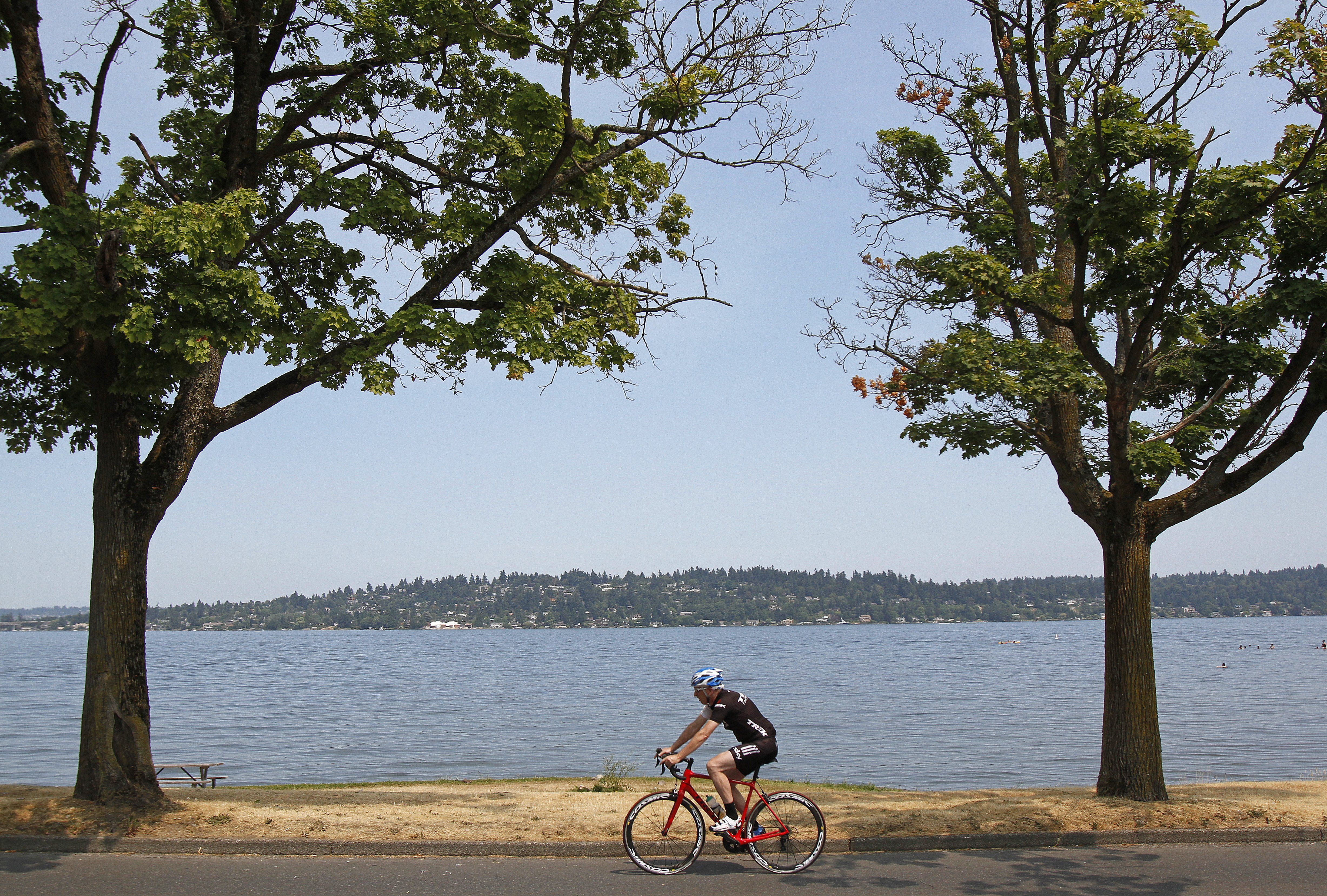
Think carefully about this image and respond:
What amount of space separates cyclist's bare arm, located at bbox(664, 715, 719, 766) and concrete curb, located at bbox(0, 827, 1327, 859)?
1388 millimetres

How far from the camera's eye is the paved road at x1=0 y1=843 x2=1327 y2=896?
7348 mm

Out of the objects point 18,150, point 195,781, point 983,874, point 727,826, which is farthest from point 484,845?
point 195,781

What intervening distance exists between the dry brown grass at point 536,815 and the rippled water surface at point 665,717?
32.8 feet

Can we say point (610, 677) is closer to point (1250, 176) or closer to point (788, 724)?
point (788, 724)

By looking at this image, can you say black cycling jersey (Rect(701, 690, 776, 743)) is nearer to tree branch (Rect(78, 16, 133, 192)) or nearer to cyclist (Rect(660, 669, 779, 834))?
cyclist (Rect(660, 669, 779, 834))

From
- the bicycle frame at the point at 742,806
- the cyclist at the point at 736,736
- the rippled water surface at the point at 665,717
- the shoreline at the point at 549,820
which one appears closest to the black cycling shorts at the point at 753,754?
the cyclist at the point at 736,736

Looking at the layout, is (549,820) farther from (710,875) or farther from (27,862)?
(27,862)

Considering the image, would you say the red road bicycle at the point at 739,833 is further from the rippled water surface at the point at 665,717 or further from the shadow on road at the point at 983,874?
the rippled water surface at the point at 665,717

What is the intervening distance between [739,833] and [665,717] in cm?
2795

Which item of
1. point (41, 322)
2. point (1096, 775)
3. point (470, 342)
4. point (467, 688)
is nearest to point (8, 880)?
point (41, 322)

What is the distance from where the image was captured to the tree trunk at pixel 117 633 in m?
9.68

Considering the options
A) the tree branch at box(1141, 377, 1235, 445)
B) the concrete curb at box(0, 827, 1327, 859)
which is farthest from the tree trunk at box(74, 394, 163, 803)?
the tree branch at box(1141, 377, 1235, 445)

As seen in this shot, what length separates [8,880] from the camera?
24.8ft

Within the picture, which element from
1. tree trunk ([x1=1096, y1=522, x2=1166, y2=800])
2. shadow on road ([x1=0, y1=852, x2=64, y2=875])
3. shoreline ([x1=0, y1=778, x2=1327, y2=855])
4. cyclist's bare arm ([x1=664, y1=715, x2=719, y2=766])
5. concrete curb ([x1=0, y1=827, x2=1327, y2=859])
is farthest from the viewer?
tree trunk ([x1=1096, y1=522, x2=1166, y2=800])
